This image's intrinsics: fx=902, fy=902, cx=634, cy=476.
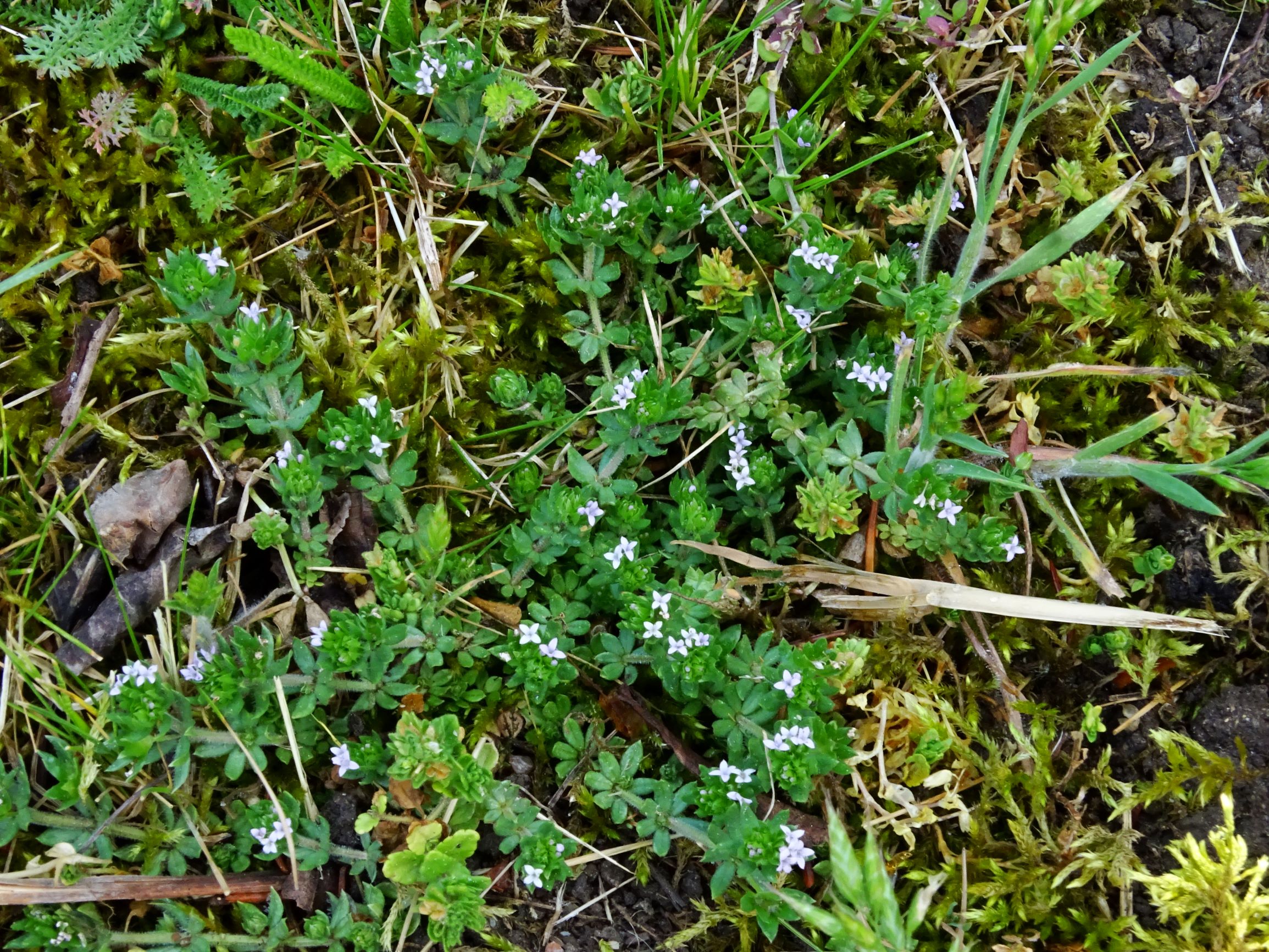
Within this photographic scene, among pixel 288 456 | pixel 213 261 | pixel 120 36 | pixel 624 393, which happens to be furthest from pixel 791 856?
pixel 120 36

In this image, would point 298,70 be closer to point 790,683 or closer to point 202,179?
point 202,179

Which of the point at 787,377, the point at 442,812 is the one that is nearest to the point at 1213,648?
the point at 787,377

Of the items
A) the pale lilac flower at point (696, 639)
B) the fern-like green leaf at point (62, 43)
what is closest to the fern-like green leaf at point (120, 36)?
the fern-like green leaf at point (62, 43)

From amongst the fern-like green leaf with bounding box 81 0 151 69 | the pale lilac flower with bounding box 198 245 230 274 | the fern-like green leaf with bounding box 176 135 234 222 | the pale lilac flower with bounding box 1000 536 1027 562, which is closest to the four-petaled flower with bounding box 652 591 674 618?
the pale lilac flower with bounding box 1000 536 1027 562

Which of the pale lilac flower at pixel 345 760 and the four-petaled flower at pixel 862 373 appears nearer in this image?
the pale lilac flower at pixel 345 760

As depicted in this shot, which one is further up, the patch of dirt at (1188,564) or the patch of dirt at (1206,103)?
the patch of dirt at (1206,103)

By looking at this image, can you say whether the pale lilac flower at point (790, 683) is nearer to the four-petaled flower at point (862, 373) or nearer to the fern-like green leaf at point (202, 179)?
the four-petaled flower at point (862, 373)

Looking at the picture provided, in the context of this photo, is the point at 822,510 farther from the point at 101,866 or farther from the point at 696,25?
the point at 101,866
